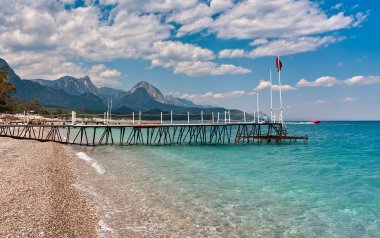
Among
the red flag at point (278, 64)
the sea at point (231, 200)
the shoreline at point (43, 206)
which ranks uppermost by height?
the red flag at point (278, 64)

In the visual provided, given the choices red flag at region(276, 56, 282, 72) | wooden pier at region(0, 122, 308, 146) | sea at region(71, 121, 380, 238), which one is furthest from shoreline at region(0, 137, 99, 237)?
red flag at region(276, 56, 282, 72)

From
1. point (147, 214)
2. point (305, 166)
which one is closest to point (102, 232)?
point (147, 214)

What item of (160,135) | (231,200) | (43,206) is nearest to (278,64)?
(160,135)

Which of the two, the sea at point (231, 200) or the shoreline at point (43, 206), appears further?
the sea at point (231, 200)

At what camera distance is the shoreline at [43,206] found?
8680 millimetres

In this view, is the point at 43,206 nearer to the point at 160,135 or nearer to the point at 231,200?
the point at 231,200

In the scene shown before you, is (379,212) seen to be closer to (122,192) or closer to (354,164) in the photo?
(122,192)

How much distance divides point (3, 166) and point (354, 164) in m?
25.8

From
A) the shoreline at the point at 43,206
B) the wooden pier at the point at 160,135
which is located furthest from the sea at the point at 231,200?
the wooden pier at the point at 160,135

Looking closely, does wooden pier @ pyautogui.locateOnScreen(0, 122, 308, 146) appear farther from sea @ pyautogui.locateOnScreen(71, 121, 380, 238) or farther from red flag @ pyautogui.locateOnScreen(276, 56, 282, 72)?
sea @ pyautogui.locateOnScreen(71, 121, 380, 238)

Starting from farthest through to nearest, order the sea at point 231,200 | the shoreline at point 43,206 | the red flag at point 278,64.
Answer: the red flag at point 278,64 → the sea at point 231,200 → the shoreline at point 43,206

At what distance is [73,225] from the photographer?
941 centimetres

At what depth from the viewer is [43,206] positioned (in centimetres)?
1065

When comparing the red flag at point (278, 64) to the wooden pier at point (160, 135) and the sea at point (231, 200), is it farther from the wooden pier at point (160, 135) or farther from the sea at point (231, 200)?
the sea at point (231, 200)
